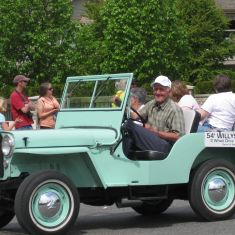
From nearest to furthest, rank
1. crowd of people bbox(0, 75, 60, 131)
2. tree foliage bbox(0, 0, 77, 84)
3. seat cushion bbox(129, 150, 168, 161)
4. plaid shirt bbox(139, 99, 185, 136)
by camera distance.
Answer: seat cushion bbox(129, 150, 168, 161), plaid shirt bbox(139, 99, 185, 136), crowd of people bbox(0, 75, 60, 131), tree foliage bbox(0, 0, 77, 84)

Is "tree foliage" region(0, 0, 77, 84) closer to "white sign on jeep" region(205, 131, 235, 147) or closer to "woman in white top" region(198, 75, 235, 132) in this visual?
"woman in white top" region(198, 75, 235, 132)

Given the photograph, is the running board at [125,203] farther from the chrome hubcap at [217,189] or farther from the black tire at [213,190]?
the chrome hubcap at [217,189]

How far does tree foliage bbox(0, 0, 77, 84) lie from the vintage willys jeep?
32.4 meters

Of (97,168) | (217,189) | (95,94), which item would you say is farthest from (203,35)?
(97,168)

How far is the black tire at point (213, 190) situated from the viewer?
816 cm

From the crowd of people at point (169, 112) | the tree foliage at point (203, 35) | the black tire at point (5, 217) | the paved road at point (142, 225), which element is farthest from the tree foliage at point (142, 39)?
the black tire at point (5, 217)

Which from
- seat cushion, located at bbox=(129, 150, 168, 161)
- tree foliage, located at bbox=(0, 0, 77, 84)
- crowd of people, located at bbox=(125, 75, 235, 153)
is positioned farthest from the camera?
tree foliage, located at bbox=(0, 0, 77, 84)

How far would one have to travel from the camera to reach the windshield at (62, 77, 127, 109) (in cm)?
818

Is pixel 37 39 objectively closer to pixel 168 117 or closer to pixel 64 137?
pixel 168 117

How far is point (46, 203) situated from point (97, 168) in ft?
2.10

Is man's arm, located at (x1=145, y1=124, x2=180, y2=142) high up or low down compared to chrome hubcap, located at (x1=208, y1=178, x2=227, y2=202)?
up

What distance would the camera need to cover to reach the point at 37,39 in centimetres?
4059

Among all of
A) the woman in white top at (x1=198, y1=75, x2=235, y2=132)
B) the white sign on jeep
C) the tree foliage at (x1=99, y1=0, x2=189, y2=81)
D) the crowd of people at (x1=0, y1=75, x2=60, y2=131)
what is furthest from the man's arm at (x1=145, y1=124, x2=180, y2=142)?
the tree foliage at (x1=99, y1=0, x2=189, y2=81)

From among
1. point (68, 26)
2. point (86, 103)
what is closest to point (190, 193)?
point (86, 103)
